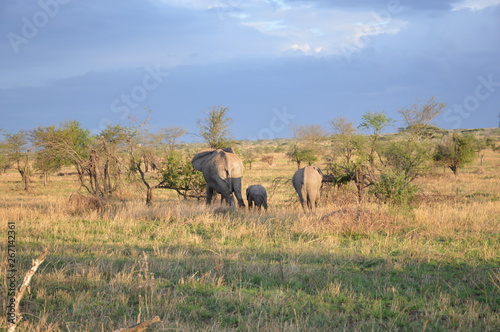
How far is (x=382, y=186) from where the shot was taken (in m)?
14.8

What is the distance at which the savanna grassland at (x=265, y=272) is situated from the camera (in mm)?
4996

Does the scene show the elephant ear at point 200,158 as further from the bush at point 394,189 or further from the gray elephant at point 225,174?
the bush at point 394,189

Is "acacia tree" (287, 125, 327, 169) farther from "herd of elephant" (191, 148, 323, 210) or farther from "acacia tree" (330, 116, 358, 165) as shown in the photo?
"herd of elephant" (191, 148, 323, 210)

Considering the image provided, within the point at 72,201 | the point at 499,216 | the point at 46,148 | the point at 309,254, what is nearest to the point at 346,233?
the point at 309,254

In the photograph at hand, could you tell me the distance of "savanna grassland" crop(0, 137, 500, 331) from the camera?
4996 millimetres

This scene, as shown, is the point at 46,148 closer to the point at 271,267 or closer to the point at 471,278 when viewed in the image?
the point at 271,267

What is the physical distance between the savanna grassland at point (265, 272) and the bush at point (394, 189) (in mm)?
2824

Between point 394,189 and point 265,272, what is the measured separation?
9.30 m

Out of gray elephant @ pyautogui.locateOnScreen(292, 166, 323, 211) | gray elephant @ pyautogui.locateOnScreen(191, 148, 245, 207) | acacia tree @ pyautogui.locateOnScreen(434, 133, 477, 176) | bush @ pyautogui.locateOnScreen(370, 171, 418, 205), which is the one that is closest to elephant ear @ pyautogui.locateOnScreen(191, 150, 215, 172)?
gray elephant @ pyautogui.locateOnScreen(191, 148, 245, 207)

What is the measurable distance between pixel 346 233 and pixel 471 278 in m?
3.54

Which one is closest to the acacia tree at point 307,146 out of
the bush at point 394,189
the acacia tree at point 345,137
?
the acacia tree at point 345,137

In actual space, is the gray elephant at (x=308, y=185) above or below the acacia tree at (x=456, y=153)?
below

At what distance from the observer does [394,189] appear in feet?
47.5

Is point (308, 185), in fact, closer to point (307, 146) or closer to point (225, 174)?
point (225, 174)
